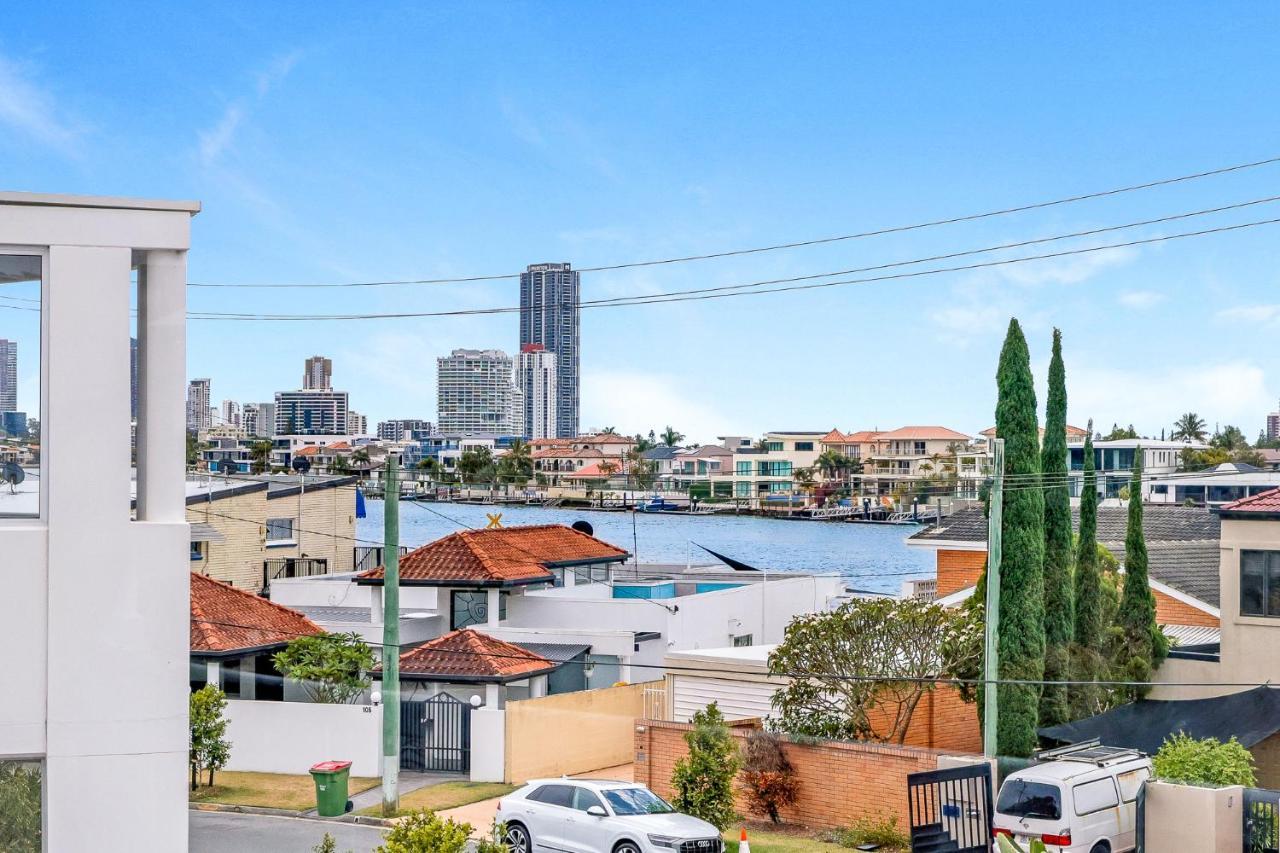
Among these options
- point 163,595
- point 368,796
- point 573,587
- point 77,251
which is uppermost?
point 77,251

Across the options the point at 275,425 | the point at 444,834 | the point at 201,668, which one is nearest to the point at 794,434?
the point at 275,425

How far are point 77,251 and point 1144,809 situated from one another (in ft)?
57.3

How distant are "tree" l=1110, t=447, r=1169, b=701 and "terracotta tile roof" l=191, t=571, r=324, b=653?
674 inches

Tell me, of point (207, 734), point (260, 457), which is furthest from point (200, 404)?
point (207, 734)

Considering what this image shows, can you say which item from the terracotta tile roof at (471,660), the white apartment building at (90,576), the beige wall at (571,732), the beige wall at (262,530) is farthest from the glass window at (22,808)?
the beige wall at (262,530)

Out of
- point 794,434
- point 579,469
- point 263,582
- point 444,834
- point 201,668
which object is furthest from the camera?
point 794,434

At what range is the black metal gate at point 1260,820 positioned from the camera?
19.8 meters

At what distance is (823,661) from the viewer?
25.2 m

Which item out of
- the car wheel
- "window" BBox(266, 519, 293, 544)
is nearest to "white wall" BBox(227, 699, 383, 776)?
the car wheel

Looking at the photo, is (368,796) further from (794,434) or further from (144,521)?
(794,434)

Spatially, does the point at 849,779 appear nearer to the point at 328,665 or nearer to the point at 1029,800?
the point at 1029,800

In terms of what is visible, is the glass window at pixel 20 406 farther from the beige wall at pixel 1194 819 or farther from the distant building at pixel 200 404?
the distant building at pixel 200 404

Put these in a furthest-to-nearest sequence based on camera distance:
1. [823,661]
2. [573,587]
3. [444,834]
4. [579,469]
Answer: [579,469] → [573,587] → [823,661] → [444,834]

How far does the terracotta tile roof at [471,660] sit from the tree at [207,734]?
12.3ft
